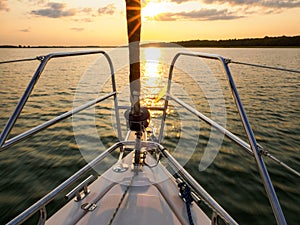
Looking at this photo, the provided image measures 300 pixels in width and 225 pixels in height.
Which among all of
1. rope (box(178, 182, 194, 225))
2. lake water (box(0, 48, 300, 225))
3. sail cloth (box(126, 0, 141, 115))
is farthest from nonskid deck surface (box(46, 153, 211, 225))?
lake water (box(0, 48, 300, 225))

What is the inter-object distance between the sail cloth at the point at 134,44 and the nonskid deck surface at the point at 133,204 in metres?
0.60

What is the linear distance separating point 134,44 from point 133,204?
44.8 inches

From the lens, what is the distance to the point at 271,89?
1053 cm

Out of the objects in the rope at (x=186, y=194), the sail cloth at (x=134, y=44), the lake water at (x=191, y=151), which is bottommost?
the lake water at (x=191, y=151)

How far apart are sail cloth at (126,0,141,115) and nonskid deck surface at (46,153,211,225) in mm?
604

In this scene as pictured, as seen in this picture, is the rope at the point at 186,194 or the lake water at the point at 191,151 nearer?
the rope at the point at 186,194

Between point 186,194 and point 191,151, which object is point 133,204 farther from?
point 191,151

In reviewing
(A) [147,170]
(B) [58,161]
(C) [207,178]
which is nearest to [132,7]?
(A) [147,170]

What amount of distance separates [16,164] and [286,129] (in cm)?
605

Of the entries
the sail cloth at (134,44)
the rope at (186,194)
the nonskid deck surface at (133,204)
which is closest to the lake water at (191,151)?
the sail cloth at (134,44)

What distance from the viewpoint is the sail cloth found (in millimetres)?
1528

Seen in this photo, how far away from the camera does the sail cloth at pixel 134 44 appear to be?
1.53 meters

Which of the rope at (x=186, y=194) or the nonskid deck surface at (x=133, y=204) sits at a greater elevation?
the rope at (x=186, y=194)

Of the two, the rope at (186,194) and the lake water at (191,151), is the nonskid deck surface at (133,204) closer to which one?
the rope at (186,194)
